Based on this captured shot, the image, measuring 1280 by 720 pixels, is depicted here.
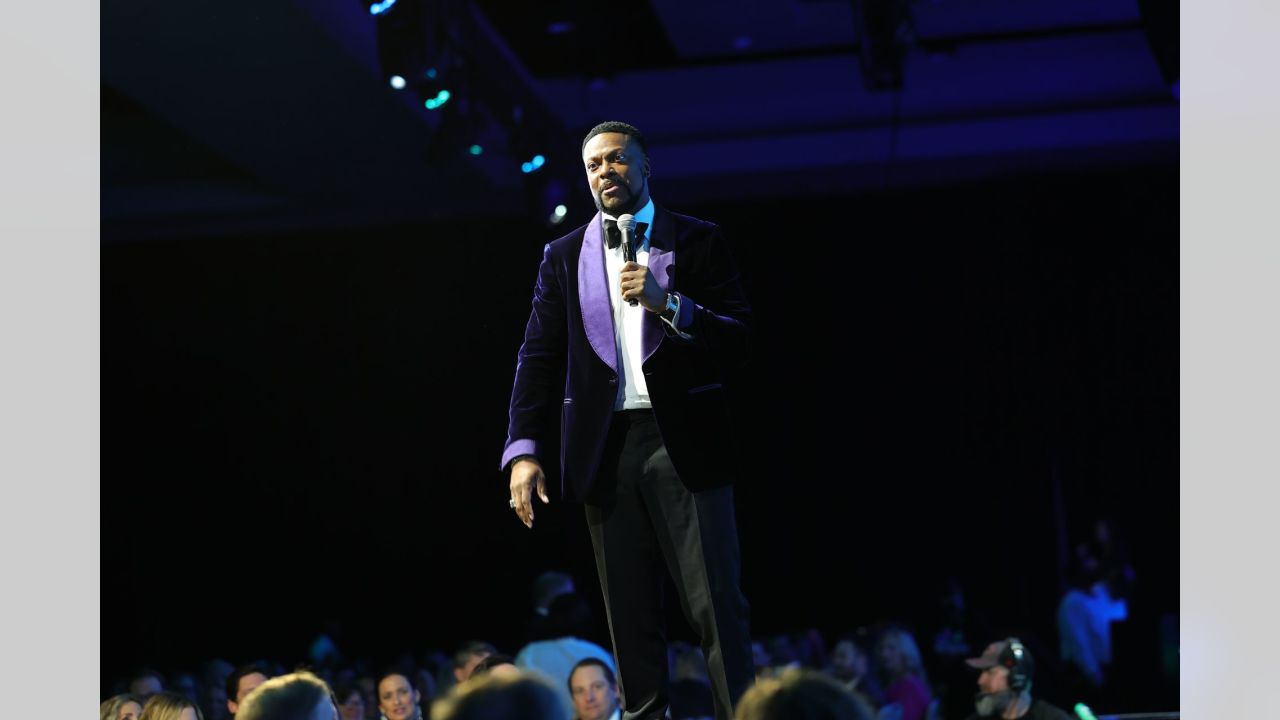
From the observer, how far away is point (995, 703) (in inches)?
206

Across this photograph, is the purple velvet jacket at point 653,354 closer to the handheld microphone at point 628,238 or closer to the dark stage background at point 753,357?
the handheld microphone at point 628,238

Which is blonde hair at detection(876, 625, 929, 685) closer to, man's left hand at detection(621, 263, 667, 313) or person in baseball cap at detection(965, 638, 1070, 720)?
person in baseball cap at detection(965, 638, 1070, 720)

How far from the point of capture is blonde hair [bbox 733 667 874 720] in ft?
5.60

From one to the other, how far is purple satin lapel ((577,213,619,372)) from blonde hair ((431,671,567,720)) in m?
1.08

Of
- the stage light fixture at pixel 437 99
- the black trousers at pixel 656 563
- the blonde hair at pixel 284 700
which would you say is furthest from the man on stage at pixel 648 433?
the stage light fixture at pixel 437 99

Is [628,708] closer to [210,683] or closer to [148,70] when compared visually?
[210,683]

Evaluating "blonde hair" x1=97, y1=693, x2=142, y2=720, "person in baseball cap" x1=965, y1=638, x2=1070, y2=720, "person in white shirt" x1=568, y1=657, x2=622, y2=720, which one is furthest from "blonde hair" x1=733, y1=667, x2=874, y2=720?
"person in baseball cap" x1=965, y1=638, x2=1070, y2=720

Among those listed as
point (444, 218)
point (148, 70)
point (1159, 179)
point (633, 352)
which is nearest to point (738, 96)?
point (444, 218)

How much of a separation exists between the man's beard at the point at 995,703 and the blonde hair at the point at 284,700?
323 cm

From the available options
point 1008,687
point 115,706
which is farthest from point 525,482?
point 1008,687

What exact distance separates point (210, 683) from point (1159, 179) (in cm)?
732

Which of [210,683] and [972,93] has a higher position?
[972,93]

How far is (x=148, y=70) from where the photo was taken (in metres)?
7.87

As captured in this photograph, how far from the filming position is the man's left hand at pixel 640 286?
2510 mm
